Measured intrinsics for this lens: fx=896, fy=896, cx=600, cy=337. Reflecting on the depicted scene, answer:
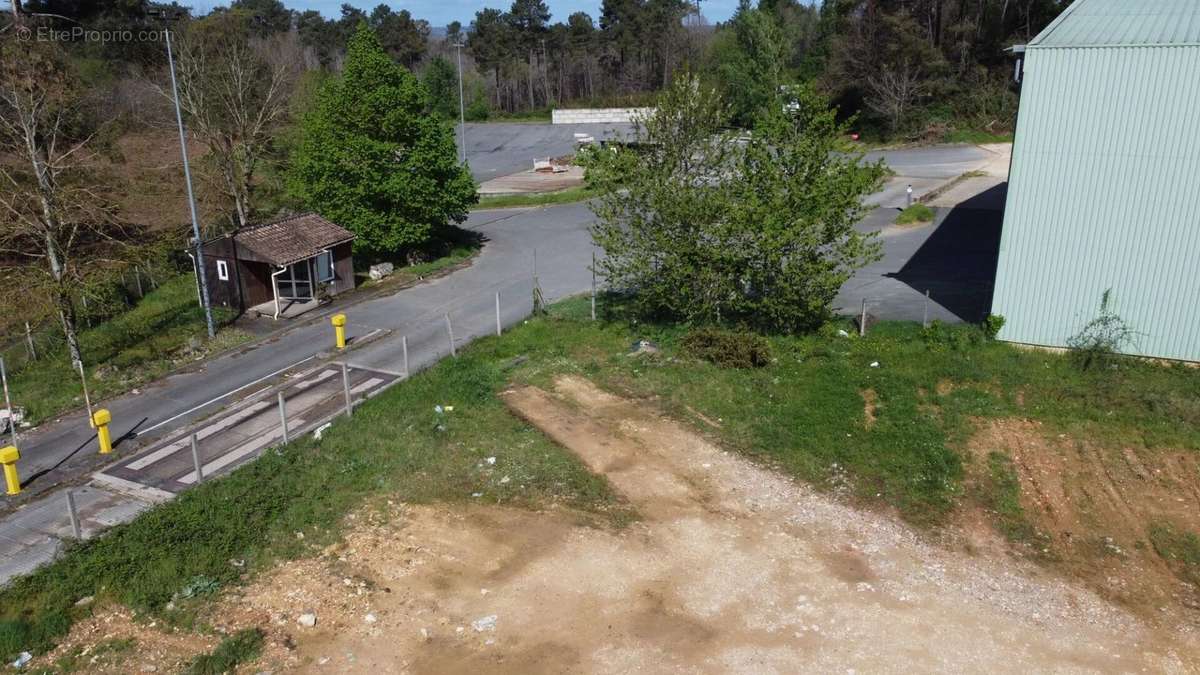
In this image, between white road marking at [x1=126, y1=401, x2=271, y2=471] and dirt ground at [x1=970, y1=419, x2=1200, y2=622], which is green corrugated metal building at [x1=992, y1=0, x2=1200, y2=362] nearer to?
dirt ground at [x1=970, y1=419, x2=1200, y2=622]

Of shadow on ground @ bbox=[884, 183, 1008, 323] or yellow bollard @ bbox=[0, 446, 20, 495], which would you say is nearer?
yellow bollard @ bbox=[0, 446, 20, 495]

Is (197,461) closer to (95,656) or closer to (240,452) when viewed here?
(240,452)

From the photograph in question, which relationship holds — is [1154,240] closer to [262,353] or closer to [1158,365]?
[1158,365]

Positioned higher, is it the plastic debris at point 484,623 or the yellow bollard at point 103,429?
the yellow bollard at point 103,429

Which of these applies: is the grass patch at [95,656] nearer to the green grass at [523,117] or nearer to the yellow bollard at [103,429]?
the yellow bollard at [103,429]

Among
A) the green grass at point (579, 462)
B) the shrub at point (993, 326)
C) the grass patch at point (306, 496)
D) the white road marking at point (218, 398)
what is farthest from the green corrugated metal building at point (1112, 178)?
the white road marking at point (218, 398)

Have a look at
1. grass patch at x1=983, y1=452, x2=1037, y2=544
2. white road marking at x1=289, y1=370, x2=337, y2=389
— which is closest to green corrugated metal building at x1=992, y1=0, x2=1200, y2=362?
grass patch at x1=983, y1=452, x2=1037, y2=544

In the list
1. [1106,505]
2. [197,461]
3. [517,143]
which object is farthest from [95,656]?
[517,143]
